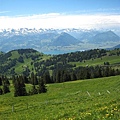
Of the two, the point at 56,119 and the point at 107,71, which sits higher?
the point at 56,119

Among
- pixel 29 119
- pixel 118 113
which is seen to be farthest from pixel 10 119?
pixel 118 113

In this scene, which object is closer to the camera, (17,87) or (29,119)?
(29,119)

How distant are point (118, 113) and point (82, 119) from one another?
2714 mm

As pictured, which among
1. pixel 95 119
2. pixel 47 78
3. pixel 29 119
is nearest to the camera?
pixel 95 119

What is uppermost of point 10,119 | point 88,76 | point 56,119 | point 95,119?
point 95,119

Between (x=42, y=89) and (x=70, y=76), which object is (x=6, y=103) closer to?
(x=42, y=89)

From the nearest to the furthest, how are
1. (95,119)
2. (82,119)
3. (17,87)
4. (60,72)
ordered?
(95,119) → (82,119) → (17,87) → (60,72)

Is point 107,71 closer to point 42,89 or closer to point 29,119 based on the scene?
point 42,89

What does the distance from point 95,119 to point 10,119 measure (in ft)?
56.1

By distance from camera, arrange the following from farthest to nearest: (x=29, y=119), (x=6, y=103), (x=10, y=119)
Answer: (x=6, y=103) < (x=10, y=119) < (x=29, y=119)

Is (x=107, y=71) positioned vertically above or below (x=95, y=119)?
below

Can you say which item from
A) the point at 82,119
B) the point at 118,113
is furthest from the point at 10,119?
the point at 118,113

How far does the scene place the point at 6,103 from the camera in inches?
2267

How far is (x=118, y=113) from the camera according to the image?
16828 mm
